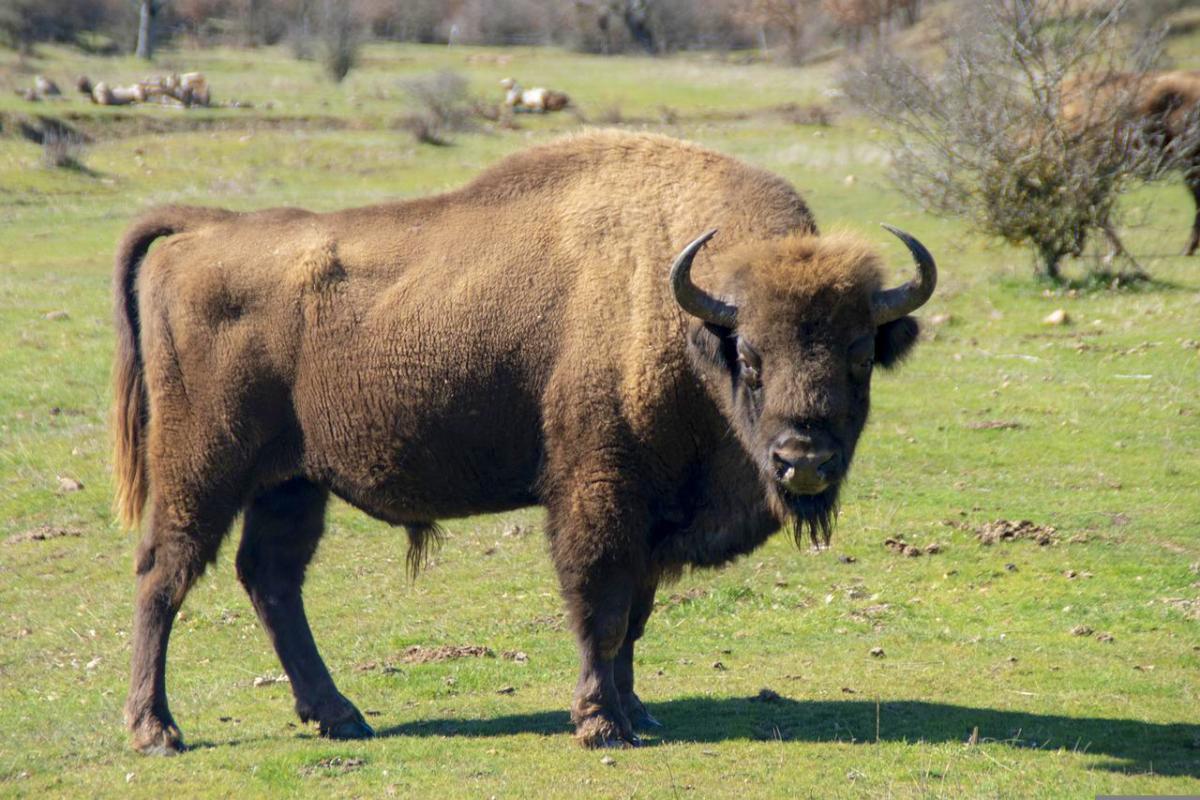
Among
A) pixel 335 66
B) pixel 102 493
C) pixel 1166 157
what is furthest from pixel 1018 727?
pixel 335 66

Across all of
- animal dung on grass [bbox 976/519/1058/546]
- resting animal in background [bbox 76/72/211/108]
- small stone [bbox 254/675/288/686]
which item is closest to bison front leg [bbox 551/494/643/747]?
small stone [bbox 254/675/288/686]

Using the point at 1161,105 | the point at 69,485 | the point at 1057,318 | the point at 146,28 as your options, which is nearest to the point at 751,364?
the point at 69,485

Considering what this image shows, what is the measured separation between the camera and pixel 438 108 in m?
37.9

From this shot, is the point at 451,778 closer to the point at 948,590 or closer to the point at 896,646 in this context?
the point at 896,646

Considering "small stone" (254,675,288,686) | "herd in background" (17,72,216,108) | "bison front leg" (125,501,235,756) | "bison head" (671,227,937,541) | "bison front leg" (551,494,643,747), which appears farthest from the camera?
"herd in background" (17,72,216,108)

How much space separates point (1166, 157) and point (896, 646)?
14.0 metres

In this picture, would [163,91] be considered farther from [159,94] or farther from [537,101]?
[537,101]

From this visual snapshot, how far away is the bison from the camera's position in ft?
23.6

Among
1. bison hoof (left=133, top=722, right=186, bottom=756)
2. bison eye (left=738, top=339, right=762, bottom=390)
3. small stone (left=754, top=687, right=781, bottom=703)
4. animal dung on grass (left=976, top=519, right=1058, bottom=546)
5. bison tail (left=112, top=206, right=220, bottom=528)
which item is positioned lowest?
animal dung on grass (left=976, top=519, right=1058, bottom=546)

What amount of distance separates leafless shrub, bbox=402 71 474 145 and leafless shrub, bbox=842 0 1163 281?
1814cm

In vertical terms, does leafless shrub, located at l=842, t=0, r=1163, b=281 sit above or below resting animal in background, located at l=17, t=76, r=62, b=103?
above

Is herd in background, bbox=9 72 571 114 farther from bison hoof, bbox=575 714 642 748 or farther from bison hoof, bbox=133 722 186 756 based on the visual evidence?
bison hoof, bbox=575 714 642 748

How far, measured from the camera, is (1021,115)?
62.4ft

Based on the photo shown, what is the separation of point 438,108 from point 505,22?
138ft
